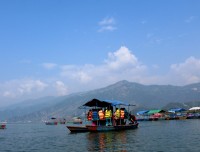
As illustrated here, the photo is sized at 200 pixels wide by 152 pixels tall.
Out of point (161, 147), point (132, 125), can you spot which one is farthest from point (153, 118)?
point (161, 147)

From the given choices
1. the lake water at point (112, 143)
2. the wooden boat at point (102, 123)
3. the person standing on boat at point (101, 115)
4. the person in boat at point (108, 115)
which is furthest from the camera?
the person in boat at point (108, 115)

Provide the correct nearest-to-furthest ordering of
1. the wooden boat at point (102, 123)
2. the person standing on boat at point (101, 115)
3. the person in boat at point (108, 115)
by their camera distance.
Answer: the wooden boat at point (102, 123) < the person standing on boat at point (101, 115) < the person in boat at point (108, 115)

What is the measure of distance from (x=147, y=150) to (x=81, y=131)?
2657cm

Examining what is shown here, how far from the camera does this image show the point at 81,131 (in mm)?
55906

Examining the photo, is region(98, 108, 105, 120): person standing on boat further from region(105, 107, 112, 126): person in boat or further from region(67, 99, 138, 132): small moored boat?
region(105, 107, 112, 126): person in boat

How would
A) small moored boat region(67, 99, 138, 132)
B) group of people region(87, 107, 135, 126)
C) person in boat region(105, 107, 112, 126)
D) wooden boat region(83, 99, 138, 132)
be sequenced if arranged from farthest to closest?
person in boat region(105, 107, 112, 126), group of people region(87, 107, 135, 126), small moored boat region(67, 99, 138, 132), wooden boat region(83, 99, 138, 132)

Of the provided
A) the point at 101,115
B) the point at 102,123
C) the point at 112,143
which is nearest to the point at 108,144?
the point at 112,143

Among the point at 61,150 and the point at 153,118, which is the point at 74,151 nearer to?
the point at 61,150

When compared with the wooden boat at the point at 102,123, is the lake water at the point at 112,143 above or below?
below

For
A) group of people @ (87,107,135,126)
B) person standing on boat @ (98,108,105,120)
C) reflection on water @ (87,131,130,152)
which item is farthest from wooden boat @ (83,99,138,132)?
reflection on water @ (87,131,130,152)

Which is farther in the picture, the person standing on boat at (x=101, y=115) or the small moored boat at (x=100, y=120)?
the person standing on boat at (x=101, y=115)

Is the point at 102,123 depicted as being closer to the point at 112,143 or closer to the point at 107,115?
the point at 107,115

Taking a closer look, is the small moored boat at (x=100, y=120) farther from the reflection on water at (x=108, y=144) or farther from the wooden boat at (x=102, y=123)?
the reflection on water at (x=108, y=144)

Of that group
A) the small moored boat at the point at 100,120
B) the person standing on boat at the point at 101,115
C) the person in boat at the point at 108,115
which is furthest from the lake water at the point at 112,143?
the person in boat at the point at 108,115
